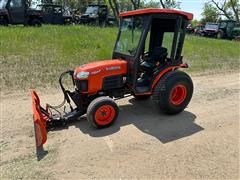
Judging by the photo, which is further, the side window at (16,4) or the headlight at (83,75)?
the side window at (16,4)

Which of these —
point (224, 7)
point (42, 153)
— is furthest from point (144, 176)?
point (224, 7)

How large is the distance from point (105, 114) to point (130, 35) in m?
1.54

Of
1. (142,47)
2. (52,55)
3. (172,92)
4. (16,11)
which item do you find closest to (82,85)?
(142,47)

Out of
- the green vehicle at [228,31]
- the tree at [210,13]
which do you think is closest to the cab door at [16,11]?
the green vehicle at [228,31]

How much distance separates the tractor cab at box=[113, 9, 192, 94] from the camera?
4531 millimetres

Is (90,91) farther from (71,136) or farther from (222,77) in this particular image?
(222,77)

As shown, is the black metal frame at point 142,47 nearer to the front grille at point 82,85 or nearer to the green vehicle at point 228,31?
the front grille at point 82,85

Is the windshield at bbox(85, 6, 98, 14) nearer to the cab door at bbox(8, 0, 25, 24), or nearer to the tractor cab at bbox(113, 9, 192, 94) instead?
the cab door at bbox(8, 0, 25, 24)

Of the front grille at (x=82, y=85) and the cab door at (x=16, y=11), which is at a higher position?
the cab door at (x=16, y=11)

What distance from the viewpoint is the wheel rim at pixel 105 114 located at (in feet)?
14.1

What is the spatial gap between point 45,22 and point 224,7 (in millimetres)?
32597

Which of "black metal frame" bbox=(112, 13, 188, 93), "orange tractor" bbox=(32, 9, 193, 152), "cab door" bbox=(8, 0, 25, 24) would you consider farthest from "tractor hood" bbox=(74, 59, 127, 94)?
"cab door" bbox=(8, 0, 25, 24)

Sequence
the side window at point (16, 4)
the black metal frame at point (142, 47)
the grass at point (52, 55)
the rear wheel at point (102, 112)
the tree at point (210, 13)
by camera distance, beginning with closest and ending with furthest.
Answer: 1. the rear wheel at point (102, 112)
2. the black metal frame at point (142, 47)
3. the grass at point (52, 55)
4. the side window at point (16, 4)
5. the tree at point (210, 13)

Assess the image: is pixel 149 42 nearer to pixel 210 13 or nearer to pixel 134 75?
pixel 134 75
